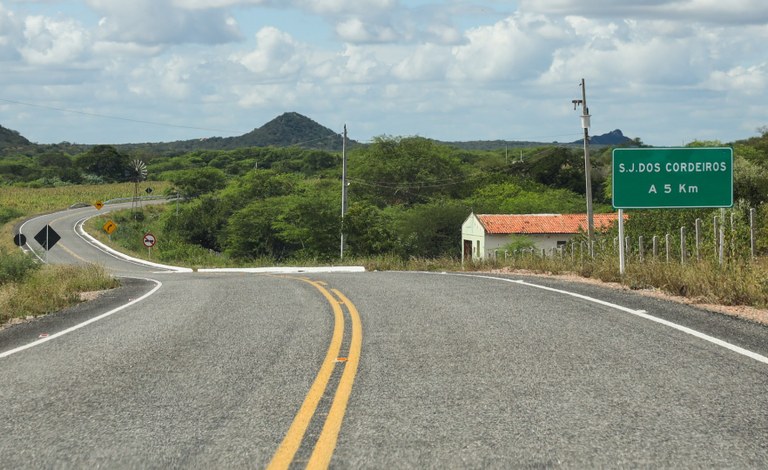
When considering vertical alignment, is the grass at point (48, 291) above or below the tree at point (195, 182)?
below

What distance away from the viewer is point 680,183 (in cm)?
1778

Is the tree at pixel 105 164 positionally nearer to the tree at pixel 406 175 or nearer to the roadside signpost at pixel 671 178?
the tree at pixel 406 175

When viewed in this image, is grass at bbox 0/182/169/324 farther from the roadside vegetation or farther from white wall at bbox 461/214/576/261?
white wall at bbox 461/214/576/261

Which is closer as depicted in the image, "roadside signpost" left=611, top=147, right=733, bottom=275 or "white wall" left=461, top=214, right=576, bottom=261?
"roadside signpost" left=611, top=147, right=733, bottom=275

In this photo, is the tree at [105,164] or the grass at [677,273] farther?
the tree at [105,164]

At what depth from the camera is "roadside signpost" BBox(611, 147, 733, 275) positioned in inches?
693

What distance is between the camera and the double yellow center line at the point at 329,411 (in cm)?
537

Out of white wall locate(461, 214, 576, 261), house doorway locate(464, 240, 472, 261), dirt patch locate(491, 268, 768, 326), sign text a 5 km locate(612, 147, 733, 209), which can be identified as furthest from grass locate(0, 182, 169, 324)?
house doorway locate(464, 240, 472, 261)

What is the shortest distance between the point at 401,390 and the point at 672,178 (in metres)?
12.3

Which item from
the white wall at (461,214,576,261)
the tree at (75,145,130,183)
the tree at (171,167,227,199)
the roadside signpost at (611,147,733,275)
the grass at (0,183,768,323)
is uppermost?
the tree at (75,145,130,183)

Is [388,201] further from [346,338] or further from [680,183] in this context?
[346,338]

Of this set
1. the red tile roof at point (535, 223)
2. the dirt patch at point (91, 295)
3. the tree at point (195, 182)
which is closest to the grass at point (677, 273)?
the dirt patch at point (91, 295)

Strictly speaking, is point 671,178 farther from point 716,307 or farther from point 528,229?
point 528,229

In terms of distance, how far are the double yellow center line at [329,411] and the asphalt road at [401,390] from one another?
0.03 meters
